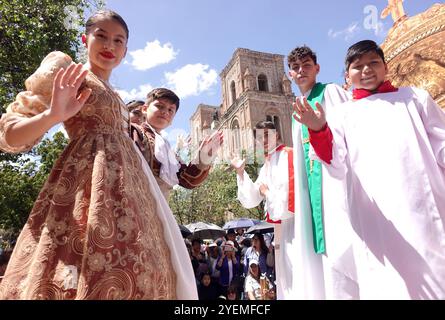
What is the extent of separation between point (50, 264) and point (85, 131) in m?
0.66

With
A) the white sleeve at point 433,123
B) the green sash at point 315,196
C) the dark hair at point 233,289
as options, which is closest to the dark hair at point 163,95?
the green sash at point 315,196

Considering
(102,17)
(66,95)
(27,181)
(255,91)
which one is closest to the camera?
(66,95)

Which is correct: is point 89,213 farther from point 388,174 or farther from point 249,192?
point 249,192

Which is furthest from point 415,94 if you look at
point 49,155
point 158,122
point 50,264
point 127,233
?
point 49,155

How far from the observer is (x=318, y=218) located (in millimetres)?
2516

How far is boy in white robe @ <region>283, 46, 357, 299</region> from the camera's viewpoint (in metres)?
2.31

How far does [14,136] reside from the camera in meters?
1.51

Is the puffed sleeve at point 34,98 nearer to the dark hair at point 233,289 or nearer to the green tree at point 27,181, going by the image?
the dark hair at point 233,289

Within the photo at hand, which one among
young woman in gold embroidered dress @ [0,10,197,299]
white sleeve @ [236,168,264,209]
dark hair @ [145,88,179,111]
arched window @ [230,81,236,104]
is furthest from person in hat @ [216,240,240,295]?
arched window @ [230,81,236,104]

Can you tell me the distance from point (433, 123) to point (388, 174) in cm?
53

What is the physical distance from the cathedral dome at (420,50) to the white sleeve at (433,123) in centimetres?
714

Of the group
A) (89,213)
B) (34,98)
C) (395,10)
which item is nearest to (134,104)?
(34,98)
